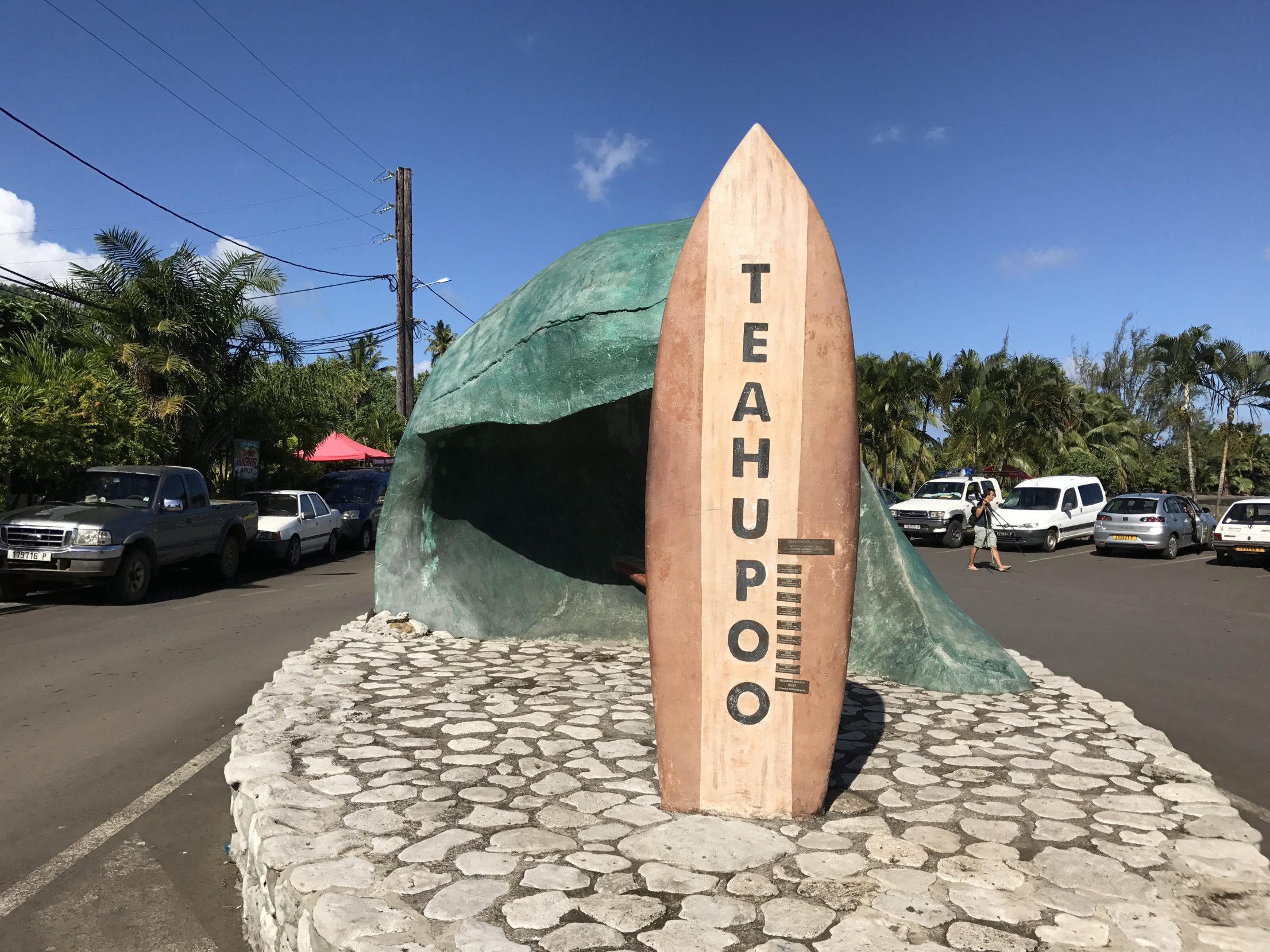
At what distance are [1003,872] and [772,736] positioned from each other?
1.01 metres

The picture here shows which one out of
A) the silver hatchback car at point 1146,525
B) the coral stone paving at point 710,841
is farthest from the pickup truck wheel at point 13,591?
the silver hatchback car at point 1146,525

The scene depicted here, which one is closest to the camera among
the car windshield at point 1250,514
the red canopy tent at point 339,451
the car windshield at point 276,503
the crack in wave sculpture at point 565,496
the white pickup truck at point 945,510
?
the crack in wave sculpture at point 565,496

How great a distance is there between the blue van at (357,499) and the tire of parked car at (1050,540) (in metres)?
14.6

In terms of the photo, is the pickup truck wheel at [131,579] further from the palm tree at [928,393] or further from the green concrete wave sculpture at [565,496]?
the palm tree at [928,393]

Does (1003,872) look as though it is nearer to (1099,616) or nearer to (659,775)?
(659,775)

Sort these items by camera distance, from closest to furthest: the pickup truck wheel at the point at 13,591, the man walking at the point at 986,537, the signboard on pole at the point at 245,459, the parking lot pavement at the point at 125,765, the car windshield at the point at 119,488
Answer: the parking lot pavement at the point at 125,765
the pickup truck wheel at the point at 13,591
the car windshield at the point at 119,488
the man walking at the point at 986,537
the signboard on pole at the point at 245,459

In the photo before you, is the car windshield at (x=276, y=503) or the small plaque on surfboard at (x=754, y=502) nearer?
the small plaque on surfboard at (x=754, y=502)

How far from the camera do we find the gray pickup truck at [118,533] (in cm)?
1091

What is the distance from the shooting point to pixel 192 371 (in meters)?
16.0

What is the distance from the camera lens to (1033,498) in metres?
21.4

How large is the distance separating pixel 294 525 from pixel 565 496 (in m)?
9.29

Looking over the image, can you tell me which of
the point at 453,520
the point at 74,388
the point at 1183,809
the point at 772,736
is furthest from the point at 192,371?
the point at 1183,809

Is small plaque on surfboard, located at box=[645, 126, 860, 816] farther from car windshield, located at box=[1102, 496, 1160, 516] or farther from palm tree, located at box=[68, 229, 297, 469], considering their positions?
car windshield, located at box=[1102, 496, 1160, 516]

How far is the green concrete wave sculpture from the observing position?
241 inches
